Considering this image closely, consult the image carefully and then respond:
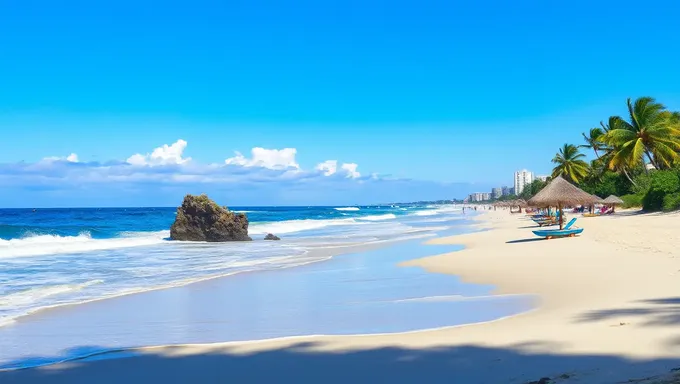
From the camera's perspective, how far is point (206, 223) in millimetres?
32469

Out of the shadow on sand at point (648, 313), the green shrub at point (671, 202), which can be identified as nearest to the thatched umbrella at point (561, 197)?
the green shrub at point (671, 202)

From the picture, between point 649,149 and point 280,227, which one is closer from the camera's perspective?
point 649,149

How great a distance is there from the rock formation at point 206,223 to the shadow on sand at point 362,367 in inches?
1024

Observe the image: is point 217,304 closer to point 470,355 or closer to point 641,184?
point 470,355

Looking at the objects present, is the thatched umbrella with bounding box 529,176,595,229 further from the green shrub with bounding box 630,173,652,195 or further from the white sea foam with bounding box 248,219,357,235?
the green shrub with bounding box 630,173,652,195

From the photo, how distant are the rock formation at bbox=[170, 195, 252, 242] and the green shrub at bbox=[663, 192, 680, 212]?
27633mm

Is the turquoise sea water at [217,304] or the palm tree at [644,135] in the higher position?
the palm tree at [644,135]

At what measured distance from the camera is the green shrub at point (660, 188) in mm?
36781

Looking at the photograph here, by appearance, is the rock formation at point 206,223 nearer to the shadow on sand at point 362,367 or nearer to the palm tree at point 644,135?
the shadow on sand at point 362,367

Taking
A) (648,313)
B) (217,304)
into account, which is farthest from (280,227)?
(648,313)

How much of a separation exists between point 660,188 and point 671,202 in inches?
72.1

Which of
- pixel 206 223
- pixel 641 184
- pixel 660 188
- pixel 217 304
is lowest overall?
pixel 217 304

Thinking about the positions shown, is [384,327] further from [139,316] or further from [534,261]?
[534,261]

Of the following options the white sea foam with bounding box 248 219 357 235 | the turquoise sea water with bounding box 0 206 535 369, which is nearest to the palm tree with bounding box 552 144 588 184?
the white sea foam with bounding box 248 219 357 235
